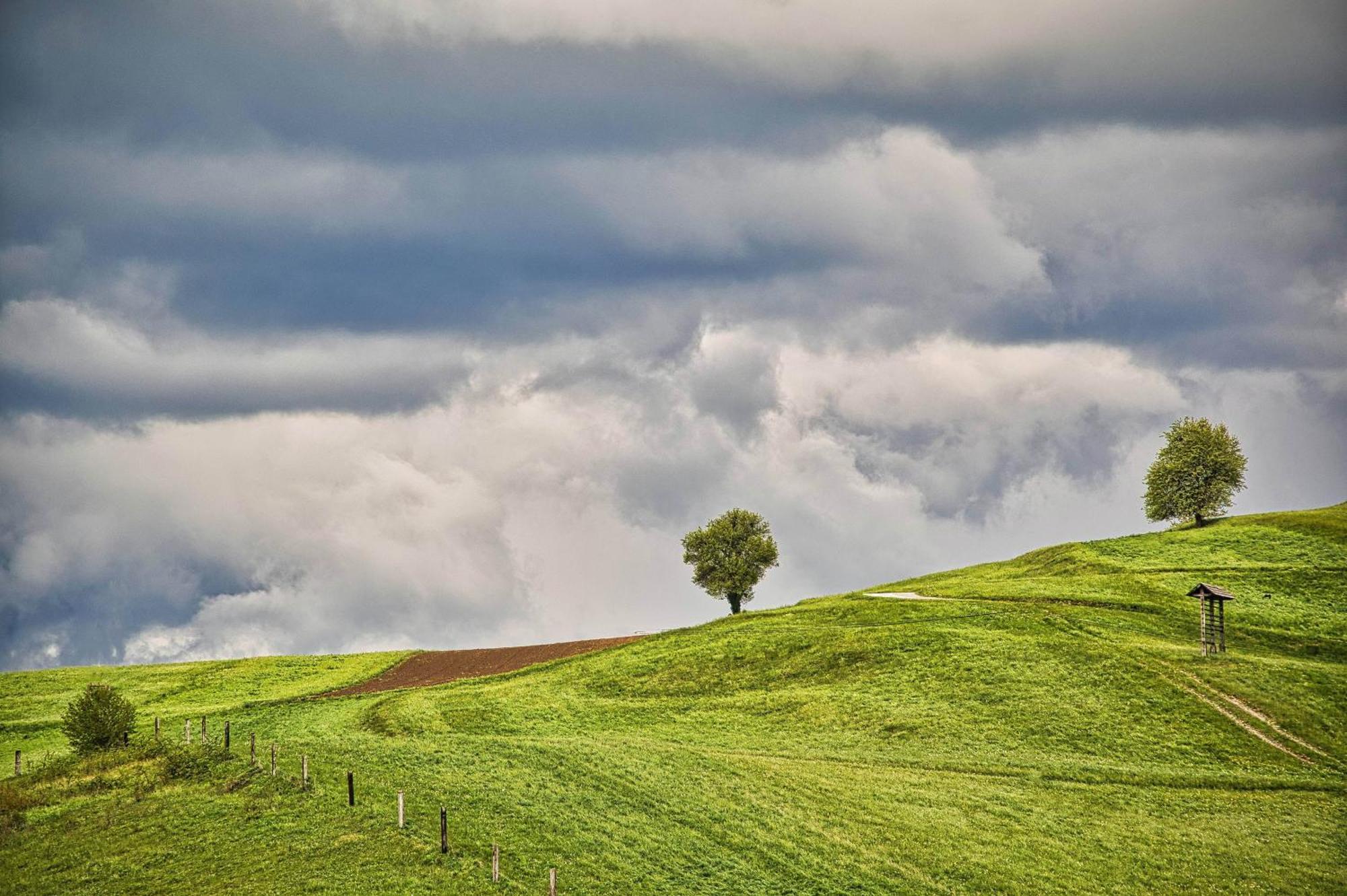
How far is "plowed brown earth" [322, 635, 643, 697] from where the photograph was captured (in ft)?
292

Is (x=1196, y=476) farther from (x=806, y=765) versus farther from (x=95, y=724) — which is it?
(x=95, y=724)

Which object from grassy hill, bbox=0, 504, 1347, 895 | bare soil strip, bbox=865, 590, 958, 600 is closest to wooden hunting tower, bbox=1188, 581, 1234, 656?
grassy hill, bbox=0, 504, 1347, 895

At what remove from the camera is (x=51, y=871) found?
38.3m

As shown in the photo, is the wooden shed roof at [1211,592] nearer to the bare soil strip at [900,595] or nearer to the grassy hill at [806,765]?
the grassy hill at [806,765]

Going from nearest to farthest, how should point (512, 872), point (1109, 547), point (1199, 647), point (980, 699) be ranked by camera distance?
point (512, 872) → point (980, 699) → point (1199, 647) → point (1109, 547)

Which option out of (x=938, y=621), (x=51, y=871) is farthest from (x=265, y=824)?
(x=938, y=621)

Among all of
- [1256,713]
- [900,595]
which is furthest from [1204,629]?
[900,595]

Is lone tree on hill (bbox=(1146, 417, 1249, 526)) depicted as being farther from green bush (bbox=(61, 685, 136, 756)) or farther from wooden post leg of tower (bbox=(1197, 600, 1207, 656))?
green bush (bbox=(61, 685, 136, 756))

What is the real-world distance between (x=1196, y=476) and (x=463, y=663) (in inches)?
3820

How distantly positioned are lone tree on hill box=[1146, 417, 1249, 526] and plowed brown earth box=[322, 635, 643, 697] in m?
75.0

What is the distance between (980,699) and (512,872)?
41.0 meters

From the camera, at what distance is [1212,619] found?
233 feet

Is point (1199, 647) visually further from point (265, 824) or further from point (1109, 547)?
point (265, 824)

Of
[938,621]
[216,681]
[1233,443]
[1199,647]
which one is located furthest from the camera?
[1233,443]
